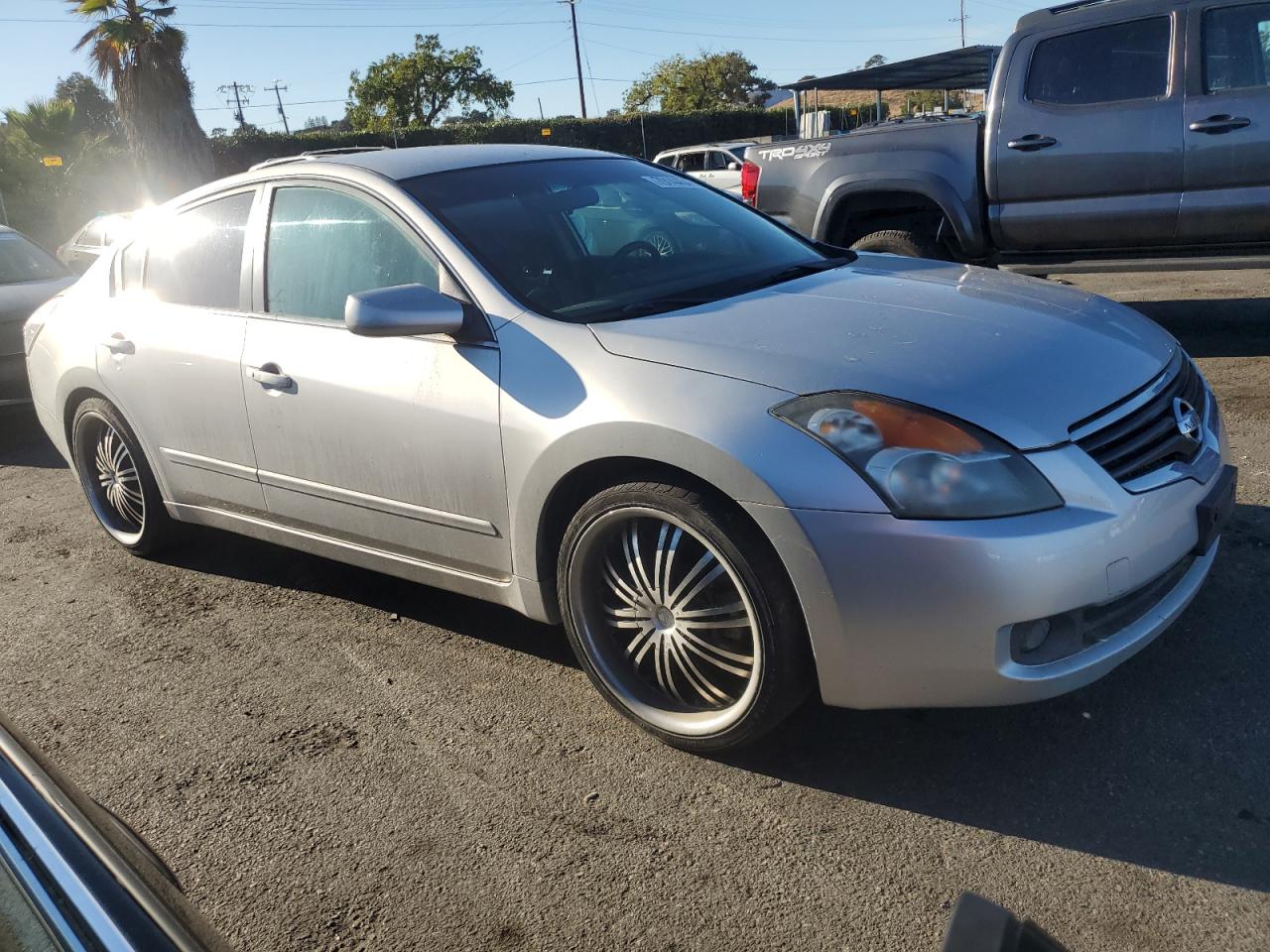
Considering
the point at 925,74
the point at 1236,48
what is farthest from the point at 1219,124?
the point at 925,74

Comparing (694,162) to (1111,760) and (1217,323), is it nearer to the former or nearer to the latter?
(1217,323)

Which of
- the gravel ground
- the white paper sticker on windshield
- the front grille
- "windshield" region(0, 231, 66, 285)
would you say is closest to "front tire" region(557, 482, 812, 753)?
the gravel ground

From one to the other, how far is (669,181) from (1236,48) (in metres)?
4.16

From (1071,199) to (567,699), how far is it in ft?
17.0

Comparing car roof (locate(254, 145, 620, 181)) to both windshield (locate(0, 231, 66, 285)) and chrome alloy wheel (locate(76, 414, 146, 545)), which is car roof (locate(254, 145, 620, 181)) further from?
windshield (locate(0, 231, 66, 285))

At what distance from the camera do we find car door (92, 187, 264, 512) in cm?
408

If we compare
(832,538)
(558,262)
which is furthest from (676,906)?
(558,262)

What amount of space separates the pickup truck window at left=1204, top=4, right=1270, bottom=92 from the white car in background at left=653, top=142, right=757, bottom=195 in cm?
1366

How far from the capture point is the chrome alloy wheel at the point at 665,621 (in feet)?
9.49

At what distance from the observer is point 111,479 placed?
4945 millimetres

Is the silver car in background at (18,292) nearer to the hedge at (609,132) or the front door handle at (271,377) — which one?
the front door handle at (271,377)

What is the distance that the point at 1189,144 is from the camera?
6570mm

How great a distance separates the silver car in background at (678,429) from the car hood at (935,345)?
11 millimetres

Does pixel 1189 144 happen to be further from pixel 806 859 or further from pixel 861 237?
pixel 806 859
